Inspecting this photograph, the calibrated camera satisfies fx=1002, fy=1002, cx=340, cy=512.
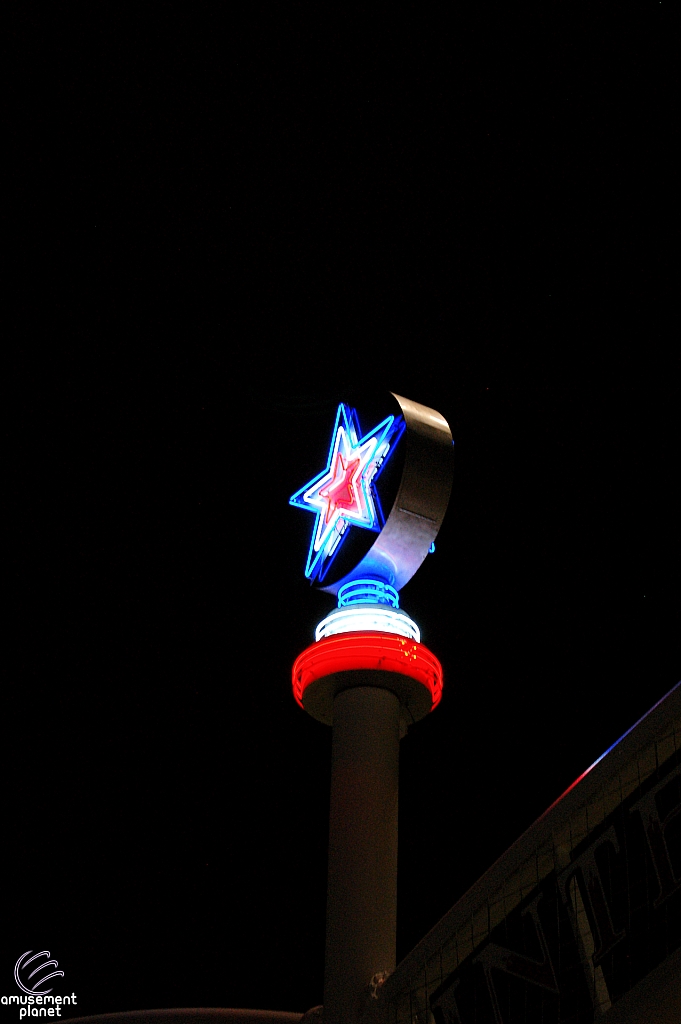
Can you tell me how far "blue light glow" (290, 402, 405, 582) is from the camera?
37.9ft

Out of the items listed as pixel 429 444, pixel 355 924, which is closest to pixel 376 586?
pixel 429 444

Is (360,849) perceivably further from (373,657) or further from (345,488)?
(345,488)

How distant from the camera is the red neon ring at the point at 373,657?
10430 millimetres

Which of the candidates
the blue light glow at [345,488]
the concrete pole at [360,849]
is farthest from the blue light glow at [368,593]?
the concrete pole at [360,849]

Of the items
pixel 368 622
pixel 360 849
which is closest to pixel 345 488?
pixel 368 622

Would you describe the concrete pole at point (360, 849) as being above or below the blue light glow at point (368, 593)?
below

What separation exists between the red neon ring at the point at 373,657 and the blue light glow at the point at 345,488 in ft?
4.57

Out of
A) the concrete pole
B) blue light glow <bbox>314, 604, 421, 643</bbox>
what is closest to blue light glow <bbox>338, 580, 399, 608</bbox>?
blue light glow <bbox>314, 604, 421, 643</bbox>

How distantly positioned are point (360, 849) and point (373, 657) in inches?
75.0

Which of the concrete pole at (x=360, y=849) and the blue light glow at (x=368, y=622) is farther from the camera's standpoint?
the blue light glow at (x=368, y=622)

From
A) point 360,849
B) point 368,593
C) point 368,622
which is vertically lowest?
point 360,849

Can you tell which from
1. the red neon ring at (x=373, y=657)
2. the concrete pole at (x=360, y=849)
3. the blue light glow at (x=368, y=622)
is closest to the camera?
the concrete pole at (x=360, y=849)

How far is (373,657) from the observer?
10.4 metres

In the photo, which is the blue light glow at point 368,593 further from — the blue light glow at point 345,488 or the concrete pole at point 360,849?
the concrete pole at point 360,849
